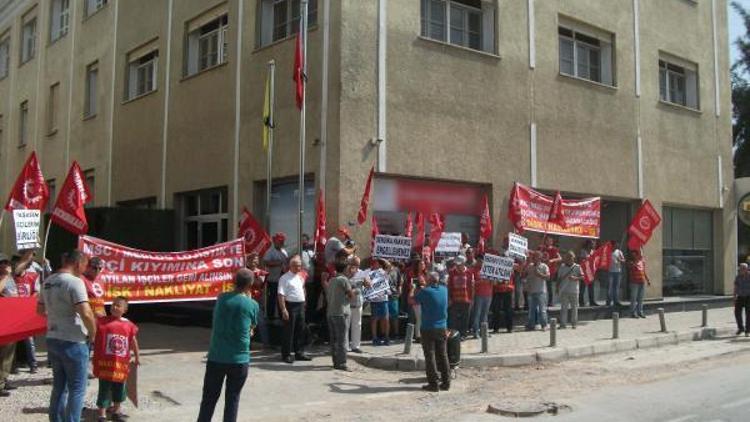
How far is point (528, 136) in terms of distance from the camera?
Answer: 17469 millimetres

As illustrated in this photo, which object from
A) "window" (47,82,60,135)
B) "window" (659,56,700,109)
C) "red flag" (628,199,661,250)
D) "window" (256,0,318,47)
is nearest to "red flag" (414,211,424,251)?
"window" (256,0,318,47)

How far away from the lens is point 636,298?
18516mm

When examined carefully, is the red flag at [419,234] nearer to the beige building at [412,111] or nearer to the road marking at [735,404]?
the beige building at [412,111]

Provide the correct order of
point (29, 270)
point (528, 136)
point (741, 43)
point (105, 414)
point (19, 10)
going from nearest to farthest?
point (105, 414) → point (29, 270) → point (528, 136) → point (19, 10) → point (741, 43)

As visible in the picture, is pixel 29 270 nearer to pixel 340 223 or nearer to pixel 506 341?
pixel 340 223

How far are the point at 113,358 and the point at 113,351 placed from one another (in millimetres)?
73

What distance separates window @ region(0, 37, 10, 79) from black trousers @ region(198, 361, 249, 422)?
29.7 m

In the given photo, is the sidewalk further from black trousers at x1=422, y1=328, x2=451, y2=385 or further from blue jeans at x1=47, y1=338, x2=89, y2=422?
blue jeans at x1=47, y1=338, x2=89, y2=422

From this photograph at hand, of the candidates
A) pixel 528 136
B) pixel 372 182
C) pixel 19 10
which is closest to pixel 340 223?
pixel 372 182

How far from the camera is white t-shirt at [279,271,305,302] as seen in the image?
11719mm

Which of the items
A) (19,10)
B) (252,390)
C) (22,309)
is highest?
(19,10)

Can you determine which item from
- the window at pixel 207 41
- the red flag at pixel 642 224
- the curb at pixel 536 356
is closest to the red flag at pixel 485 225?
the curb at pixel 536 356

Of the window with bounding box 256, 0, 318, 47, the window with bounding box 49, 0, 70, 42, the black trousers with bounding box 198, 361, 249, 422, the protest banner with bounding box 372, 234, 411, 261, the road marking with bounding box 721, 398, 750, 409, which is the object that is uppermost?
the window with bounding box 49, 0, 70, 42

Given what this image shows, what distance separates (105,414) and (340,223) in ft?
22.0
